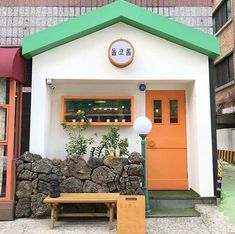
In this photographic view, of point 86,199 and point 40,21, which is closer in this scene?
point 86,199

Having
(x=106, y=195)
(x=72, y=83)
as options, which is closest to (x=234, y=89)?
(x=72, y=83)

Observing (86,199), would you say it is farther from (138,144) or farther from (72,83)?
(72,83)

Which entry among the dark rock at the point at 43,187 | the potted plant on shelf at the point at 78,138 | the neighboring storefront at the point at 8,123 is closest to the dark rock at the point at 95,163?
the potted plant on shelf at the point at 78,138

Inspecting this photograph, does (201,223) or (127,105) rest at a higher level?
(127,105)

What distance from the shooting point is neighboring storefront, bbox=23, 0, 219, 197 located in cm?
683

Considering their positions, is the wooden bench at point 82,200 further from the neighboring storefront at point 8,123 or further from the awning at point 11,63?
the awning at point 11,63

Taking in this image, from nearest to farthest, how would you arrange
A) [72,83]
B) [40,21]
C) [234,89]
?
[72,83], [40,21], [234,89]

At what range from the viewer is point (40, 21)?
8.52m

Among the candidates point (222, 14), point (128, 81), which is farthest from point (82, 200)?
point (222, 14)

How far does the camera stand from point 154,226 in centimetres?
580

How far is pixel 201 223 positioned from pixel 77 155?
9.78 ft

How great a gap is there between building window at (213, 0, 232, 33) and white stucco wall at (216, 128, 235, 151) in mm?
6377

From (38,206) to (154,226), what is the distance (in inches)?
97.9

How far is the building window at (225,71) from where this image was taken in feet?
53.4
